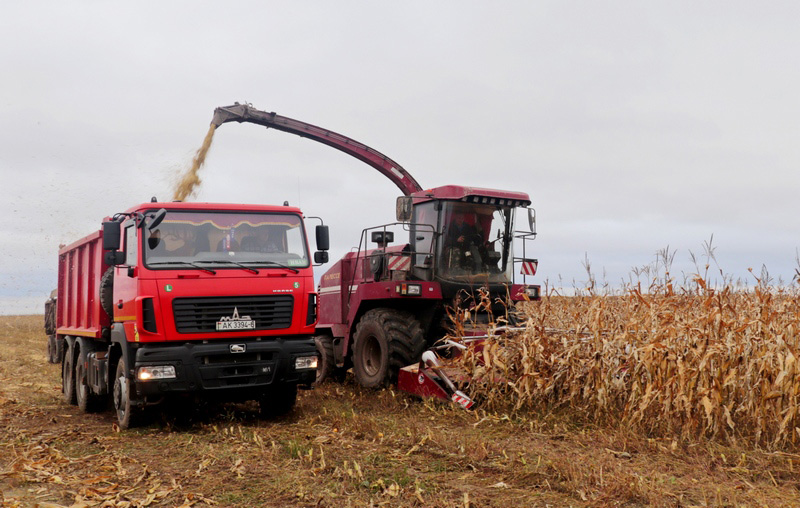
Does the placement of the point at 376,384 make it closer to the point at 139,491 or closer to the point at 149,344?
the point at 149,344

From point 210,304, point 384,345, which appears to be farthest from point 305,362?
point 384,345

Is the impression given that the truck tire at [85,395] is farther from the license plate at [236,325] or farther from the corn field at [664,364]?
the corn field at [664,364]

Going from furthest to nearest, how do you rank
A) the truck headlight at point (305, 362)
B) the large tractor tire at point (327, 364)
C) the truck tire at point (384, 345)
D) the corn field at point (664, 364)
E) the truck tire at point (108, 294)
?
the large tractor tire at point (327, 364)
the truck tire at point (384, 345)
the truck tire at point (108, 294)
the truck headlight at point (305, 362)
the corn field at point (664, 364)

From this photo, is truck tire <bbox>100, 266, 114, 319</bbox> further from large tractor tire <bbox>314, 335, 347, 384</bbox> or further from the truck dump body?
large tractor tire <bbox>314, 335, 347, 384</bbox>

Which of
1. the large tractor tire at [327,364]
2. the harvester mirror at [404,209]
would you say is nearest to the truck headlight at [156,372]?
the harvester mirror at [404,209]

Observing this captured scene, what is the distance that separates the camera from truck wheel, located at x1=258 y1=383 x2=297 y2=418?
30.0 feet

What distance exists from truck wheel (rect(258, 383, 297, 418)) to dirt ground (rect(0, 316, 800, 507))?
0.99ft

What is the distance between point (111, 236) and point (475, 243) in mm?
5162

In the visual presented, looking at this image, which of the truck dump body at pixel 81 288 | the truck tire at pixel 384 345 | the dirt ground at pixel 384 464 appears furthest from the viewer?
the truck tire at pixel 384 345

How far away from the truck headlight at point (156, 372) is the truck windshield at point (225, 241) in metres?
1.10

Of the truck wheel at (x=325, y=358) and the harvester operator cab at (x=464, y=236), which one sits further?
the truck wheel at (x=325, y=358)

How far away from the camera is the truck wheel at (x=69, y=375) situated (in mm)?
11484

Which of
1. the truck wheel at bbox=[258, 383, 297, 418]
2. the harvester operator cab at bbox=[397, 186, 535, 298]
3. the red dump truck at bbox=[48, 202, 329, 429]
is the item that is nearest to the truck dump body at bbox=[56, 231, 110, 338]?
the red dump truck at bbox=[48, 202, 329, 429]

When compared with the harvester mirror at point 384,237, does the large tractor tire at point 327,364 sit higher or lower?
lower
